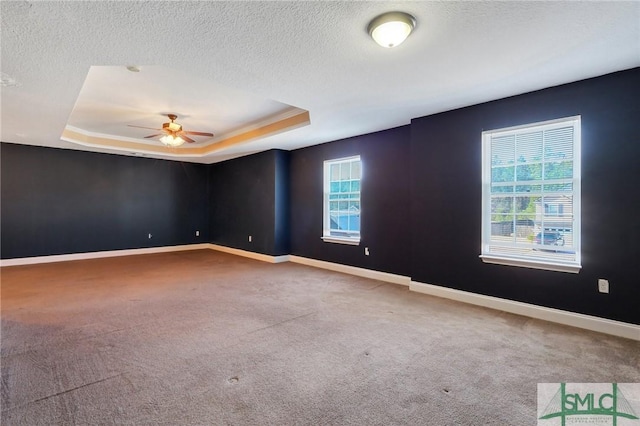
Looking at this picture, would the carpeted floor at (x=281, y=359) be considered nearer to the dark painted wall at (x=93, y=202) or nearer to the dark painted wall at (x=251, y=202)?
the dark painted wall at (x=251, y=202)

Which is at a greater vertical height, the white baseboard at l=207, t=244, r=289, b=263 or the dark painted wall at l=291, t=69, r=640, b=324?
the dark painted wall at l=291, t=69, r=640, b=324

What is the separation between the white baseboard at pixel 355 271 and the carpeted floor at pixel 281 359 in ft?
1.95

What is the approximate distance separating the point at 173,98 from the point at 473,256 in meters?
4.49

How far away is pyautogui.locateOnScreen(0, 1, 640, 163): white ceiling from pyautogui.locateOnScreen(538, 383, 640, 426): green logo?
2.51 meters

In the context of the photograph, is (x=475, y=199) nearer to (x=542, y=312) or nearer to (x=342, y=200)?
(x=542, y=312)

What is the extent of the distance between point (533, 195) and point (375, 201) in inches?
88.9

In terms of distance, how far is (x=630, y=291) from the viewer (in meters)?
2.77

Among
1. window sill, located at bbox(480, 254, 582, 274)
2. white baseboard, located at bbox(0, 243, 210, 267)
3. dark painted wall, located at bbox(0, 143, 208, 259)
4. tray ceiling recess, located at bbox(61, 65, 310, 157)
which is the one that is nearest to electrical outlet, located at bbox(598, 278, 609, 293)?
window sill, located at bbox(480, 254, 582, 274)

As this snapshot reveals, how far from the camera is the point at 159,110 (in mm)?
4633

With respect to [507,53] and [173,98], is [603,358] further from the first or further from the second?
[173,98]

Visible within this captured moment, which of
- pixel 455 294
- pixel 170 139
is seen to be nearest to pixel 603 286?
pixel 455 294

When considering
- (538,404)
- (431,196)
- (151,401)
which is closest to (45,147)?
(151,401)

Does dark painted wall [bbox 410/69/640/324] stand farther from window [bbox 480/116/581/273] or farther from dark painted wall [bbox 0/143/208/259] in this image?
dark painted wall [bbox 0/143/208/259]

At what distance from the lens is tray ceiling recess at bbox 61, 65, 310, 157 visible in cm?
349
